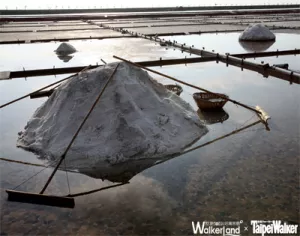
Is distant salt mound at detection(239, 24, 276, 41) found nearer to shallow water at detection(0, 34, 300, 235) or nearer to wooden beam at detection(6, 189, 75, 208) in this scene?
shallow water at detection(0, 34, 300, 235)

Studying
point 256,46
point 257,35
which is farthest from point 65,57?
point 257,35

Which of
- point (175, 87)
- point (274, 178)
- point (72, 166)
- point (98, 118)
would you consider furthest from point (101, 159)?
point (175, 87)

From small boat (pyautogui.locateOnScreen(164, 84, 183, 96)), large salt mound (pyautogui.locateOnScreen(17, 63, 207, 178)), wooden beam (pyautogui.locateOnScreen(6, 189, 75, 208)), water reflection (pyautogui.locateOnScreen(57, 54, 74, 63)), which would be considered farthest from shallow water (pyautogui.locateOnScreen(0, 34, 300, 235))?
water reflection (pyautogui.locateOnScreen(57, 54, 74, 63))

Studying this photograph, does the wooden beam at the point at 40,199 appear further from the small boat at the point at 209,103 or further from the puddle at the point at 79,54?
the puddle at the point at 79,54

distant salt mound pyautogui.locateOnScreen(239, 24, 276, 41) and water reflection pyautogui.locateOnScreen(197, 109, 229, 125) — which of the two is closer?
water reflection pyautogui.locateOnScreen(197, 109, 229, 125)

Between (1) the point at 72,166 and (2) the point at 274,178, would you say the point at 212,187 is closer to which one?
(2) the point at 274,178

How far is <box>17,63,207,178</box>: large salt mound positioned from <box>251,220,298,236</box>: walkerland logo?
162cm

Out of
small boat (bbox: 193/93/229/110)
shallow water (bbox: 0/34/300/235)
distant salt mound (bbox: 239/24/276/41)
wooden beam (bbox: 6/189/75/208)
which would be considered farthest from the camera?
distant salt mound (bbox: 239/24/276/41)

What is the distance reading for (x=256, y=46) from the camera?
45.0 ft

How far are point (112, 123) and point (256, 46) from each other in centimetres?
1110

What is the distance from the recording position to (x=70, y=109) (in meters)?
4.82

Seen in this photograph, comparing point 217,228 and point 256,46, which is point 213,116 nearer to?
point 217,228

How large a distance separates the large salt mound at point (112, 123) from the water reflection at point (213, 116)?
385mm

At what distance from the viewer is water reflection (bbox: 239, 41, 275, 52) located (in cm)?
1289
